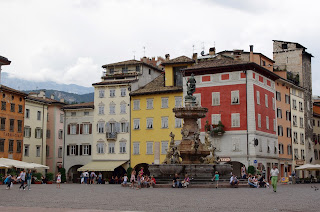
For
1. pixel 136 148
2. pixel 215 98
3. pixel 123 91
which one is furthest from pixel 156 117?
pixel 215 98

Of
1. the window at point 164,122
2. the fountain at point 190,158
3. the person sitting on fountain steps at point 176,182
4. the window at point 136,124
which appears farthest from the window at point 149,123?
the person sitting on fountain steps at point 176,182

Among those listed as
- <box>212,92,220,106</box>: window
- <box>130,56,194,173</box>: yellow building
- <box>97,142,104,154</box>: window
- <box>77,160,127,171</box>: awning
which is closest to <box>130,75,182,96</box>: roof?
<box>130,56,194,173</box>: yellow building

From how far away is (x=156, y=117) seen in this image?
6394 cm

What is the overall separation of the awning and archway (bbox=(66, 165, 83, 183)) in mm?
4464

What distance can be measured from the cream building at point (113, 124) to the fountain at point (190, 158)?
27.3 metres

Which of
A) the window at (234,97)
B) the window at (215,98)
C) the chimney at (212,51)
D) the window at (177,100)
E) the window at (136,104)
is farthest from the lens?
the chimney at (212,51)

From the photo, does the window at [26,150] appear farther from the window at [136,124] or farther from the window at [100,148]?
the window at [136,124]

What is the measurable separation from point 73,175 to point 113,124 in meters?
10.2

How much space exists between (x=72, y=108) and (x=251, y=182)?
1513 inches

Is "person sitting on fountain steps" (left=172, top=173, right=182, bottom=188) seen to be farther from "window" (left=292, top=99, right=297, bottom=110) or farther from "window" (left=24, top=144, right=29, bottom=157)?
"window" (left=292, top=99, right=297, bottom=110)

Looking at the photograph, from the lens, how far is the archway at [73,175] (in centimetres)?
6890

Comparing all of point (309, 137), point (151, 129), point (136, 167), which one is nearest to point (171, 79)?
point (151, 129)

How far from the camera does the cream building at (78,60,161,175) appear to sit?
65062mm

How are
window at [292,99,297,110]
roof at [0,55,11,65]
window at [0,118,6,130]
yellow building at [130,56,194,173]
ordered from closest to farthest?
roof at [0,55,11,65] → yellow building at [130,56,194,173] → window at [0,118,6,130] → window at [292,99,297,110]
